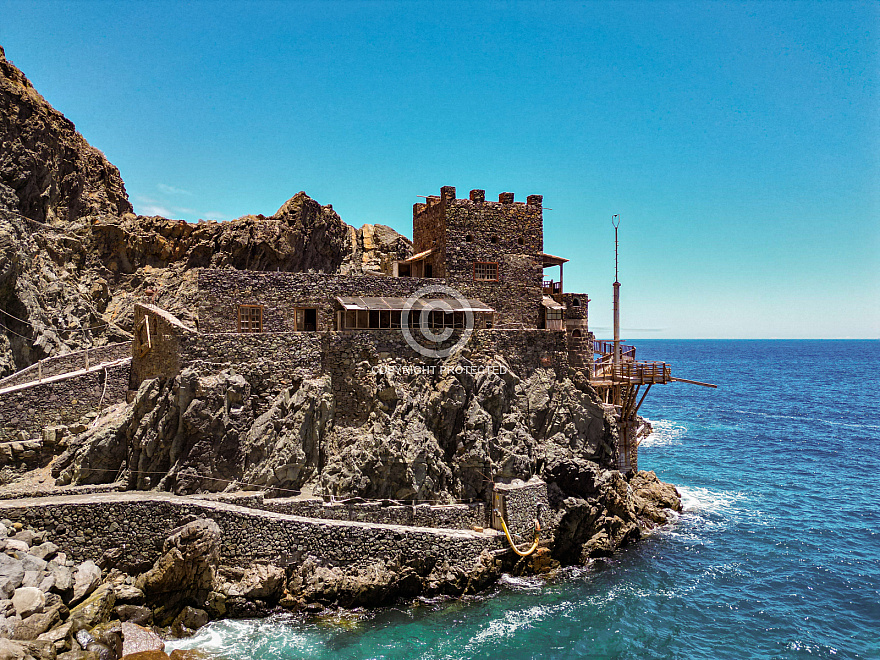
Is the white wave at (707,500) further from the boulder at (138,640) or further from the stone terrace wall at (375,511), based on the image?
the boulder at (138,640)

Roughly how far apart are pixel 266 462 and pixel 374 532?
20.3 ft

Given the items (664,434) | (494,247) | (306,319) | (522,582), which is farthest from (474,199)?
(664,434)

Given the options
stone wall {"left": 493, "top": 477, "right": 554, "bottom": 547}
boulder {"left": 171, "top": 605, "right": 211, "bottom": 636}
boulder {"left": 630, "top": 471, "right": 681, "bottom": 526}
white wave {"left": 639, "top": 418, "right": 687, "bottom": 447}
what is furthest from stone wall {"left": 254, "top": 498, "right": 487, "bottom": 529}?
white wave {"left": 639, "top": 418, "right": 687, "bottom": 447}

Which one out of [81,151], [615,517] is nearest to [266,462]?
[615,517]

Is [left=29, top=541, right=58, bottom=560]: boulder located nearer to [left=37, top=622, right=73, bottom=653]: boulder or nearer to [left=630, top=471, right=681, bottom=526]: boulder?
[left=37, top=622, right=73, bottom=653]: boulder

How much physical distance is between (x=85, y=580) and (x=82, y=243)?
27.5m

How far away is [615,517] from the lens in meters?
31.5

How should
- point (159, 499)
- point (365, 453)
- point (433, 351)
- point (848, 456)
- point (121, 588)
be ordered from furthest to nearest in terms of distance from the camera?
1. point (848, 456)
2. point (433, 351)
3. point (365, 453)
4. point (159, 499)
5. point (121, 588)

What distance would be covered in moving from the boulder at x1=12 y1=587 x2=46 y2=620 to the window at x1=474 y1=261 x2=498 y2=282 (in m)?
26.3

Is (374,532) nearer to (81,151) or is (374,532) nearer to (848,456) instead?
(81,151)

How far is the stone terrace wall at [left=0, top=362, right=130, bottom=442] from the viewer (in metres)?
26.5

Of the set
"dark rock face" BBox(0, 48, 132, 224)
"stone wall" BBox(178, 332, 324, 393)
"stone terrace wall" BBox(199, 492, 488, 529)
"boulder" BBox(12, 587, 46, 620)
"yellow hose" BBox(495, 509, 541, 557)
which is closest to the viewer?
"boulder" BBox(12, 587, 46, 620)

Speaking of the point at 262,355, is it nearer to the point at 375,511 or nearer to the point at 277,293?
the point at 277,293

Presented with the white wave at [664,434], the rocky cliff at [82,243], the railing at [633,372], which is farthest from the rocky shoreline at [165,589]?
the white wave at [664,434]
